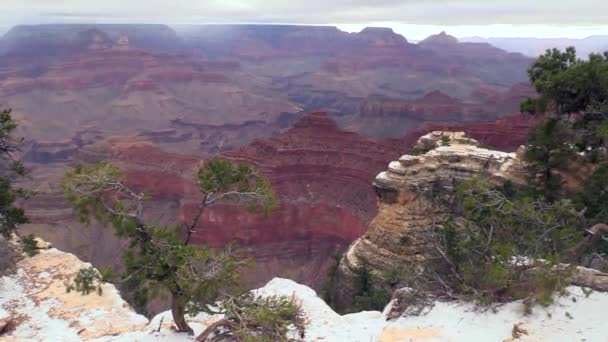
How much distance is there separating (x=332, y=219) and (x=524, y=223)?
76.7ft

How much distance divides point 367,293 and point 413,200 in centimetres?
452

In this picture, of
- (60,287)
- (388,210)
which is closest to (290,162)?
(388,210)

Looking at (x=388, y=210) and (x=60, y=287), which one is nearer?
(x=60, y=287)

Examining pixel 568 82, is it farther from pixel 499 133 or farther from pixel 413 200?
pixel 499 133

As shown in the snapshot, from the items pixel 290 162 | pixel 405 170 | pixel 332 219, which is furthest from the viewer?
pixel 290 162

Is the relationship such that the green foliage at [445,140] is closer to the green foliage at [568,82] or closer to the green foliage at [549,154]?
the green foliage at [549,154]

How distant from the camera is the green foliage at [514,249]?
10359 millimetres

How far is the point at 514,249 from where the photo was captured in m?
11.0

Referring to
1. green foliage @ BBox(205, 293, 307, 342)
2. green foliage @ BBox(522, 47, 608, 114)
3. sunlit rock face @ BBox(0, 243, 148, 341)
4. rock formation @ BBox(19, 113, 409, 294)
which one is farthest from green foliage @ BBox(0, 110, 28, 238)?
green foliage @ BBox(522, 47, 608, 114)

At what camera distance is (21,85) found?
9994 centimetres

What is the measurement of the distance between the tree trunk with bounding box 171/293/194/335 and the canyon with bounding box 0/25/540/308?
7.09m

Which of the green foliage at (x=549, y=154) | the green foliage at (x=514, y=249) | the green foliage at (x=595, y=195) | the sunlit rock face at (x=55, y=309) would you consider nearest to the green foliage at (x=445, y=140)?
the green foliage at (x=549, y=154)

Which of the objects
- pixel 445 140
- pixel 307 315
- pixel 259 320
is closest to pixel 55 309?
pixel 307 315

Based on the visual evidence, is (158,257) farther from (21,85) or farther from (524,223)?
(21,85)
